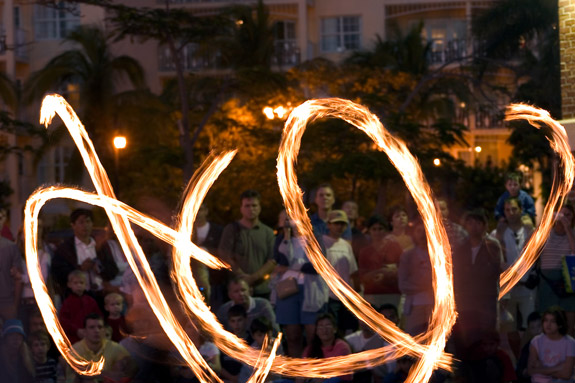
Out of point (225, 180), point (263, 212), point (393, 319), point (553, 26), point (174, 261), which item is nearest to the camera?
point (174, 261)

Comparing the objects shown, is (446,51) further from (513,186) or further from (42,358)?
A: (42,358)

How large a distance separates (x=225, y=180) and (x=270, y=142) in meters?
2.28

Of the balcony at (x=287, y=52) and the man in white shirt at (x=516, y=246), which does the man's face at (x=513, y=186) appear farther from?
the balcony at (x=287, y=52)

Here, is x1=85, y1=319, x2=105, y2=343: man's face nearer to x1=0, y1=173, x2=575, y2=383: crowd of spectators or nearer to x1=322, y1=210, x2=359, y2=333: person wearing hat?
x1=0, y1=173, x2=575, y2=383: crowd of spectators

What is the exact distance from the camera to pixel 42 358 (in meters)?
10.2

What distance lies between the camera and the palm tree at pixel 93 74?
31.3 m

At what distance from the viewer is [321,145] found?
2686cm

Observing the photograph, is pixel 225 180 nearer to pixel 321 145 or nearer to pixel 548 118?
pixel 321 145

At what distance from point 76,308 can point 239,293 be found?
1503mm

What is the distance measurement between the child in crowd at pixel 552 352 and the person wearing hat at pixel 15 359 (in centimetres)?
435

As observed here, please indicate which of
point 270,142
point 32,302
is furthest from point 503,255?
point 270,142

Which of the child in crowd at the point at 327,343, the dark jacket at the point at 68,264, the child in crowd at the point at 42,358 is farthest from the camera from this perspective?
the dark jacket at the point at 68,264

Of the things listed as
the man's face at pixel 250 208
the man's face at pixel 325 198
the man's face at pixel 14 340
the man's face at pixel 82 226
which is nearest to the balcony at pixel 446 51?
the man's face at pixel 325 198

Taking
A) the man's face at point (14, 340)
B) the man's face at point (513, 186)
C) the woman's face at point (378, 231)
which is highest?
the man's face at point (513, 186)
